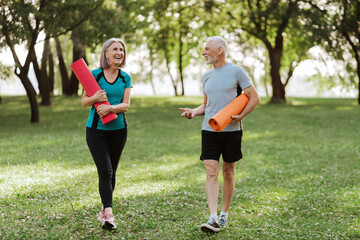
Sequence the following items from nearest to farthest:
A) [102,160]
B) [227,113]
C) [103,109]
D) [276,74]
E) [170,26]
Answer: [227,113]
[103,109]
[102,160]
[276,74]
[170,26]

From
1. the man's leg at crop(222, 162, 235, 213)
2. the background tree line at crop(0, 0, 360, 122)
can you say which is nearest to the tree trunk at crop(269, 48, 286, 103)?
the background tree line at crop(0, 0, 360, 122)

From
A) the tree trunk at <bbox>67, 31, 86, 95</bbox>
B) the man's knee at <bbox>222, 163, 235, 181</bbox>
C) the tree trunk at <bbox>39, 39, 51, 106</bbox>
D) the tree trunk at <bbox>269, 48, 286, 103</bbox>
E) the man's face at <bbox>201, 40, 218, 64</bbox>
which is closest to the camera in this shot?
the man's face at <bbox>201, 40, 218, 64</bbox>

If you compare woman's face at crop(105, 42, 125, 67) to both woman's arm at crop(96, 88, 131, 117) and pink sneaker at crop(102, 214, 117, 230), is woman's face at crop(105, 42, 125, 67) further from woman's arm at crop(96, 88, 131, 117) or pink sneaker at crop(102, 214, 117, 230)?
pink sneaker at crop(102, 214, 117, 230)

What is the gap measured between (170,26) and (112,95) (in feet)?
84.7

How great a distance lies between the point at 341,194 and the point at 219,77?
153 inches

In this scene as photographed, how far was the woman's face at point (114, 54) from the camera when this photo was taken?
5.41 meters

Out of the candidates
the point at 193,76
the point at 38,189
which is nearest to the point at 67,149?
the point at 38,189

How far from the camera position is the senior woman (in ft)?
17.5

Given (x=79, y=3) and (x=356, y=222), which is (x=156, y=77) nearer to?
(x=79, y=3)

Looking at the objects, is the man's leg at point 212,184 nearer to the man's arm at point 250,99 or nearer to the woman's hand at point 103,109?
the man's arm at point 250,99

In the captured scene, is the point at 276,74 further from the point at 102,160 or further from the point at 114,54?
the point at 102,160

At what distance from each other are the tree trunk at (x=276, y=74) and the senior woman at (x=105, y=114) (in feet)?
83.6

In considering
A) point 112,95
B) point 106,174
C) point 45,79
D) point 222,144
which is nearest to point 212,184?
point 222,144

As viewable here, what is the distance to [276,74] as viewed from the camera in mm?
30062
